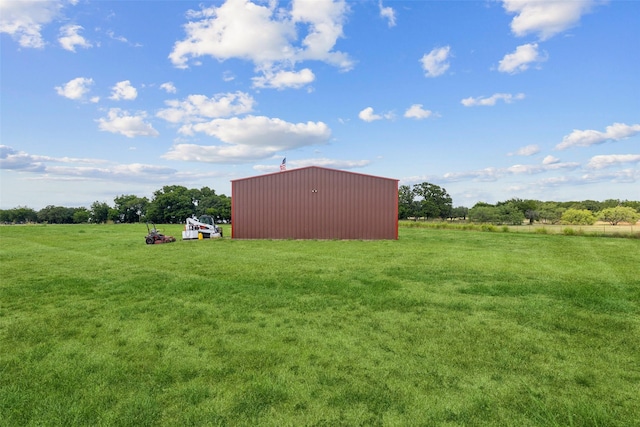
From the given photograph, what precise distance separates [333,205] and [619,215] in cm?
6567

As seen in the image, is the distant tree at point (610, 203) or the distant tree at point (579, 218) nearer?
the distant tree at point (579, 218)

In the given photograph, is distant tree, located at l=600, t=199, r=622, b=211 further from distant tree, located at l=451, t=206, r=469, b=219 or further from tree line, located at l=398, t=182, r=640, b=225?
distant tree, located at l=451, t=206, r=469, b=219

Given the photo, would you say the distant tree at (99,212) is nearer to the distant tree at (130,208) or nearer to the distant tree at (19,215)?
the distant tree at (130,208)

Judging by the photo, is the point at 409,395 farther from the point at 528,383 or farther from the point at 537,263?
the point at 537,263

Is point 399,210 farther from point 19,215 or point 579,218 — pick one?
point 19,215

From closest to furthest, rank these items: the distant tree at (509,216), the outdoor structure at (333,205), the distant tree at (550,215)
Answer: the outdoor structure at (333,205) < the distant tree at (509,216) < the distant tree at (550,215)

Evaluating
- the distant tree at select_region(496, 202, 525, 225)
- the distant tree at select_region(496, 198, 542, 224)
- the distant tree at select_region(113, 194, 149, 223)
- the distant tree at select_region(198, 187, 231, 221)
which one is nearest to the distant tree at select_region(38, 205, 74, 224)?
the distant tree at select_region(113, 194, 149, 223)

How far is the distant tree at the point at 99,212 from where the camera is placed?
76.4m

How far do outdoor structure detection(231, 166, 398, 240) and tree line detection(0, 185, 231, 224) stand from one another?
132 feet

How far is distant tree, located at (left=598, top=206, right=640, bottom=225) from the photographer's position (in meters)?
59.0

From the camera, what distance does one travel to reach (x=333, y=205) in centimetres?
2208

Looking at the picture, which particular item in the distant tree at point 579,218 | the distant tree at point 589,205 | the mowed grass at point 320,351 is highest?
the distant tree at point 589,205

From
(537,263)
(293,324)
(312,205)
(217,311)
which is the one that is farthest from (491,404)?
A: (312,205)

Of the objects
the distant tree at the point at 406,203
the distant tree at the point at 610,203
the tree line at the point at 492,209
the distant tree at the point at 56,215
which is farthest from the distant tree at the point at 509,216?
the distant tree at the point at 56,215
